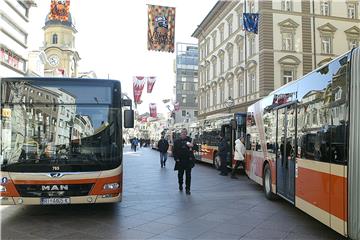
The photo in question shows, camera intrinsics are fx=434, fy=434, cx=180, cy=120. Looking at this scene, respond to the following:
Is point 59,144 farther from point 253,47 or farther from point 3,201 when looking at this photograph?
point 253,47

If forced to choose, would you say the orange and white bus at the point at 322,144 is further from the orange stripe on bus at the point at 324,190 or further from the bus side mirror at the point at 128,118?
the bus side mirror at the point at 128,118

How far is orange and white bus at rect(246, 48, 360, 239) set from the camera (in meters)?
5.90

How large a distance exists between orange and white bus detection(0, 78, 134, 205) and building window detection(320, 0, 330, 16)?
3868cm

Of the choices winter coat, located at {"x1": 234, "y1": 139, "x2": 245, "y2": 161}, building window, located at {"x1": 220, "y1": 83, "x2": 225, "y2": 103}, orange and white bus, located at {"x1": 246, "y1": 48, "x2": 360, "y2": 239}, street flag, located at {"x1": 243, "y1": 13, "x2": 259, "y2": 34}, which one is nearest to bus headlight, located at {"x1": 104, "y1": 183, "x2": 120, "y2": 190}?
orange and white bus, located at {"x1": 246, "y1": 48, "x2": 360, "y2": 239}

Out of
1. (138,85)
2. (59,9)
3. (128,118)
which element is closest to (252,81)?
(138,85)

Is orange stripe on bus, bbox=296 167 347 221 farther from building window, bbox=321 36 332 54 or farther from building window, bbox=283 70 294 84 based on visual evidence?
building window, bbox=321 36 332 54

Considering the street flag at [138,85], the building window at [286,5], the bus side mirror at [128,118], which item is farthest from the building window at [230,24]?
the bus side mirror at [128,118]

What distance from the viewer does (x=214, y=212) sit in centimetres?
925

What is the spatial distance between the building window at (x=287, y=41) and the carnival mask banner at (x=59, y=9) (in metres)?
26.0

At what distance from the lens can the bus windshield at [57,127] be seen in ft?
27.3

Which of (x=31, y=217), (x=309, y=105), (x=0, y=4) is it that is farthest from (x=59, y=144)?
(x=0, y=4)

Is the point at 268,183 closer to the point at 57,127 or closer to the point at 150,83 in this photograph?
the point at 57,127

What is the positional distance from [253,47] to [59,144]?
117ft

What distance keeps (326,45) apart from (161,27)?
30130 mm
